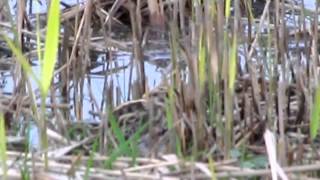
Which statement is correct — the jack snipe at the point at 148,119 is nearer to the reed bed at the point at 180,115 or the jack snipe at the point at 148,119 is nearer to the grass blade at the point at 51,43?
the reed bed at the point at 180,115

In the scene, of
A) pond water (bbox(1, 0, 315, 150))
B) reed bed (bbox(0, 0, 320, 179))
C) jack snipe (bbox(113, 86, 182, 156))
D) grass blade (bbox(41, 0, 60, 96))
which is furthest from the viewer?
pond water (bbox(1, 0, 315, 150))

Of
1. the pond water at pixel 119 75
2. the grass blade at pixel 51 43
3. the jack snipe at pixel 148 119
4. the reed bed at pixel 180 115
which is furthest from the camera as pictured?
the pond water at pixel 119 75

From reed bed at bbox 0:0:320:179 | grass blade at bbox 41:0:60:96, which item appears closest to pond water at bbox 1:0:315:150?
reed bed at bbox 0:0:320:179

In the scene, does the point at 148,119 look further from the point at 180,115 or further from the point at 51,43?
the point at 51,43

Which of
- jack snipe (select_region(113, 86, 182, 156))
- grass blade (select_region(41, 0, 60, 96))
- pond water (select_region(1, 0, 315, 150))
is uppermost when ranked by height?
grass blade (select_region(41, 0, 60, 96))

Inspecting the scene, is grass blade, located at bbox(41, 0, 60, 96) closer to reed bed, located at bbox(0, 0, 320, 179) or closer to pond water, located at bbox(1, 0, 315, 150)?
reed bed, located at bbox(0, 0, 320, 179)

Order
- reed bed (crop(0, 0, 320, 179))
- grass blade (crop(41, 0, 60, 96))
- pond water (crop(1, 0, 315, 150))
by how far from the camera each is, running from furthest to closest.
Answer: pond water (crop(1, 0, 315, 150)) → reed bed (crop(0, 0, 320, 179)) → grass blade (crop(41, 0, 60, 96))

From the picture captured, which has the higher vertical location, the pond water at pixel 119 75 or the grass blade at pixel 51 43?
the grass blade at pixel 51 43

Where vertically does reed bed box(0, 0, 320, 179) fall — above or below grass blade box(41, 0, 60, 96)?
below

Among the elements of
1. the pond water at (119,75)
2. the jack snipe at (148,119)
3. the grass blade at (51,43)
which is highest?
the grass blade at (51,43)

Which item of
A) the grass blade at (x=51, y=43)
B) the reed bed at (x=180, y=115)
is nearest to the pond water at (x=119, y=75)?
the reed bed at (x=180, y=115)

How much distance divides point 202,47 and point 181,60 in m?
0.48

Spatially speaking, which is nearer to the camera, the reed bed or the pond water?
the reed bed

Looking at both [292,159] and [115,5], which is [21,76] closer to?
[292,159]
